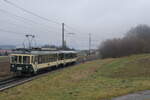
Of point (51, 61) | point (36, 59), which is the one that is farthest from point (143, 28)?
point (36, 59)

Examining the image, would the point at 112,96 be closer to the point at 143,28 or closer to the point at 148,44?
the point at 148,44

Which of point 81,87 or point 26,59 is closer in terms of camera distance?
point 81,87

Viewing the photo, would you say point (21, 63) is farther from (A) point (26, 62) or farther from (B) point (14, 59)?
(B) point (14, 59)

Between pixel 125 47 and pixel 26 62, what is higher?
pixel 125 47

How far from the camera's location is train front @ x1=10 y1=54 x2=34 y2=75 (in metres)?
19.5

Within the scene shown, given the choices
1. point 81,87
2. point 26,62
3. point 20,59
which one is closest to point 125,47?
point 26,62

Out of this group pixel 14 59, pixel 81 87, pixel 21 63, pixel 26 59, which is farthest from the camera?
pixel 14 59

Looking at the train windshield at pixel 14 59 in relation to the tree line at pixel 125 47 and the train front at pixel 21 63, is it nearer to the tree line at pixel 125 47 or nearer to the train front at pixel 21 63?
the train front at pixel 21 63

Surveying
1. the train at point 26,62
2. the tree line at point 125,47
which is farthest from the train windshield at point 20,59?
the tree line at point 125,47

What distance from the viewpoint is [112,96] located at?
865 centimetres

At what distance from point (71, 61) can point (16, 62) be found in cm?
1882

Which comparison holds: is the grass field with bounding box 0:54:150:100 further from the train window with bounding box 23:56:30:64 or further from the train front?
the train window with bounding box 23:56:30:64

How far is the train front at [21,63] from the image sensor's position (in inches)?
766

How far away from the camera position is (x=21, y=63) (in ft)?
64.8
